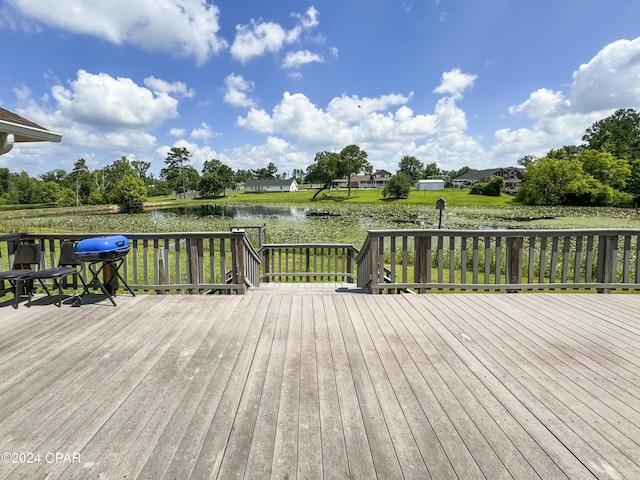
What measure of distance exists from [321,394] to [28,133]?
4.29m

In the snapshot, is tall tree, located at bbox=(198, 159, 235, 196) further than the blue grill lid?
Yes

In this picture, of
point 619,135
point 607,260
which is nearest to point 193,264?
point 607,260

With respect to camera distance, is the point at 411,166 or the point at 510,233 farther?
the point at 411,166

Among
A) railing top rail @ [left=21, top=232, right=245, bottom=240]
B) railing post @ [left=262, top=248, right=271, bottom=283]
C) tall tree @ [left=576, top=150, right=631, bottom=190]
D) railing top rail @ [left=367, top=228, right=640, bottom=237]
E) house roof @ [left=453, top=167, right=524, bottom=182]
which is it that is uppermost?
house roof @ [left=453, top=167, right=524, bottom=182]

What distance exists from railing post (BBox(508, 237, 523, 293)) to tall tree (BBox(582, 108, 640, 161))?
5003cm

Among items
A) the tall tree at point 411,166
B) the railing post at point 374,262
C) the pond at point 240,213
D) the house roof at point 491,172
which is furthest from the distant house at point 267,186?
the railing post at point 374,262

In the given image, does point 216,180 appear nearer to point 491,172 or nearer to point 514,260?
point 491,172

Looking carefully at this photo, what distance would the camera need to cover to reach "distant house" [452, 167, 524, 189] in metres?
57.8

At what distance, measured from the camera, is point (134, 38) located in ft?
27.9

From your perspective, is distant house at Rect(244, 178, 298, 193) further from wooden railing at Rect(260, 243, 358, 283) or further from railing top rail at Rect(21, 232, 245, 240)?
railing top rail at Rect(21, 232, 245, 240)

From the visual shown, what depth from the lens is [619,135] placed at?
43.5 m

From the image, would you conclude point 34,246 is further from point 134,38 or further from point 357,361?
point 134,38

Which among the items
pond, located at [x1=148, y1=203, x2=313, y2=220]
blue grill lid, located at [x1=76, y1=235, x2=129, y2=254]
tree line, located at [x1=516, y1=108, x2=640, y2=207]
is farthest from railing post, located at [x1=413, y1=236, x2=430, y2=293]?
tree line, located at [x1=516, y1=108, x2=640, y2=207]

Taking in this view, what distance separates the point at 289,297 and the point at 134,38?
9.29 meters
